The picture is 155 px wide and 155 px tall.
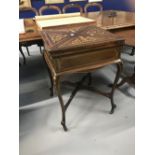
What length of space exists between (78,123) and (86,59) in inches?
24.5

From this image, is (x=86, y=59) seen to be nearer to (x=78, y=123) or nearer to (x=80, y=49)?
(x=80, y=49)

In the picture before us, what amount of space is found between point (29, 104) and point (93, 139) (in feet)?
2.67

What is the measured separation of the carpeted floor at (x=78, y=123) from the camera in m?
1.38

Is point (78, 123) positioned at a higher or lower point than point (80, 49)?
lower

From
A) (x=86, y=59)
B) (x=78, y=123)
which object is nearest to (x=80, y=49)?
(x=86, y=59)

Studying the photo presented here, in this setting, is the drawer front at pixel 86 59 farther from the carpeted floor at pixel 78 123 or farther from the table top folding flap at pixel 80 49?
the carpeted floor at pixel 78 123

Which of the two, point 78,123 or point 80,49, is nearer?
point 80,49

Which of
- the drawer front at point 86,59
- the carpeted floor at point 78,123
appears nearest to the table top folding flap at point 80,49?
the drawer front at point 86,59

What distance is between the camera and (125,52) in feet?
9.97

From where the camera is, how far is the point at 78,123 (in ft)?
5.26

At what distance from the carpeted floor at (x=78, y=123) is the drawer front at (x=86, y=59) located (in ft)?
1.88
